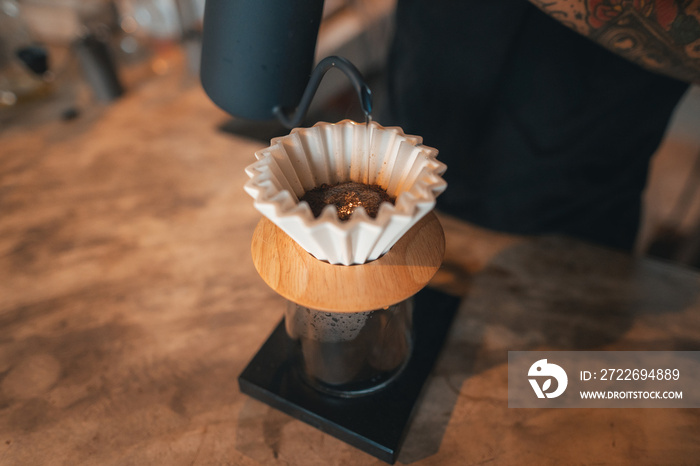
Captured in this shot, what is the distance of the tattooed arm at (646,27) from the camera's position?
0.62 metres

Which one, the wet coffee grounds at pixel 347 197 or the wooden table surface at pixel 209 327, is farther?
the wooden table surface at pixel 209 327

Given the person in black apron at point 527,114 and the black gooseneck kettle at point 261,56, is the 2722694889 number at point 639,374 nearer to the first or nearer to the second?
the person in black apron at point 527,114

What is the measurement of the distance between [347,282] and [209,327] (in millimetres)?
412

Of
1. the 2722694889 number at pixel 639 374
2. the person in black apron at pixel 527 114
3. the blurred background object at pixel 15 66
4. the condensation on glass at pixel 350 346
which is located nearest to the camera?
the condensation on glass at pixel 350 346

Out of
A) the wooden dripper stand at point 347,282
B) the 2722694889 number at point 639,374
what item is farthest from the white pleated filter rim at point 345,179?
the 2722694889 number at point 639,374

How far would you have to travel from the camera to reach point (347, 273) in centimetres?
54

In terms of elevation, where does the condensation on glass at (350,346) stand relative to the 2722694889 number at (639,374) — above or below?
above

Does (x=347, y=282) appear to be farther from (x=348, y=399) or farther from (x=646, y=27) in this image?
(x=646, y=27)

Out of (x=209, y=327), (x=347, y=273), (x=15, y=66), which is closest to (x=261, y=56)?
(x=347, y=273)

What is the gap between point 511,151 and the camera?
982mm

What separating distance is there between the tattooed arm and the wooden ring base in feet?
1.44

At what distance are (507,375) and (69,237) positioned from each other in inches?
39.3

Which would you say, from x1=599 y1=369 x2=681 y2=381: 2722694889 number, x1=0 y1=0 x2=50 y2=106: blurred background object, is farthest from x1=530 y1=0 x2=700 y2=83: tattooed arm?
x1=0 y1=0 x2=50 y2=106: blurred background object

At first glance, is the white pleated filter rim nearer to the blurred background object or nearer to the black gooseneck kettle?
the black gooseneck kettle
